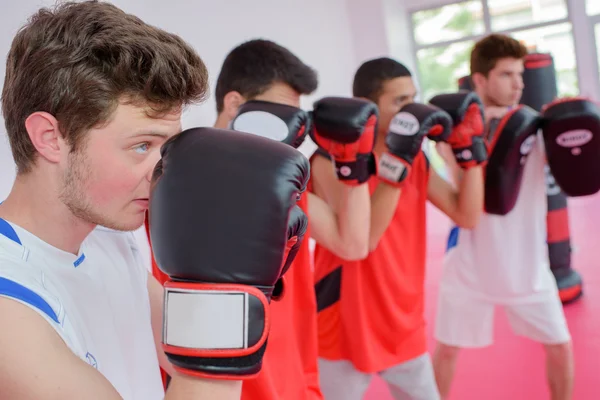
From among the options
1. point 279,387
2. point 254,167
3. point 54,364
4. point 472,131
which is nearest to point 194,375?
point 54,364

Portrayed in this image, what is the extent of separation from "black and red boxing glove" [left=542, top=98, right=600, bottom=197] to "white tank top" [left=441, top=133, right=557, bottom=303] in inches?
3.8

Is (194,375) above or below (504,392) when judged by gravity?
above

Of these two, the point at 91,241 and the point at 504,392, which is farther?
the point at 504,392

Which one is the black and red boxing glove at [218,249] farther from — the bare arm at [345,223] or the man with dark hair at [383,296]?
the man with dark hair at [383,296]

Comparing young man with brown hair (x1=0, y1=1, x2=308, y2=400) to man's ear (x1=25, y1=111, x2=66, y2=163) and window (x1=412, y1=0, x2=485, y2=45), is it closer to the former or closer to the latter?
man's ear (x1=25, y1=111, x2=66, y2=163)

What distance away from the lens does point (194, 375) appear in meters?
0.74

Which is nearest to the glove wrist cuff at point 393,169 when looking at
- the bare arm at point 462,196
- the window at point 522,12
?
the bare arm at point 462,196

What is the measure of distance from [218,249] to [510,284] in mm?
1925

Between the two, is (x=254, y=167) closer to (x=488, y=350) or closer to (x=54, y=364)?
(x=54, y=364)

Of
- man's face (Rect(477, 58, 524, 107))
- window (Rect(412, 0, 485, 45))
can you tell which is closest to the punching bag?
man's face (Rect(477, 58, 524, 107))

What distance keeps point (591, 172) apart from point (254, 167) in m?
2.06

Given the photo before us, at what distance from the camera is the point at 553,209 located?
3.78 meters

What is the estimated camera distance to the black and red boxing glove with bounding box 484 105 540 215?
243 cm

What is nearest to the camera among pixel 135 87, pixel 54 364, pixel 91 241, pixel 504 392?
pixel 54 364
